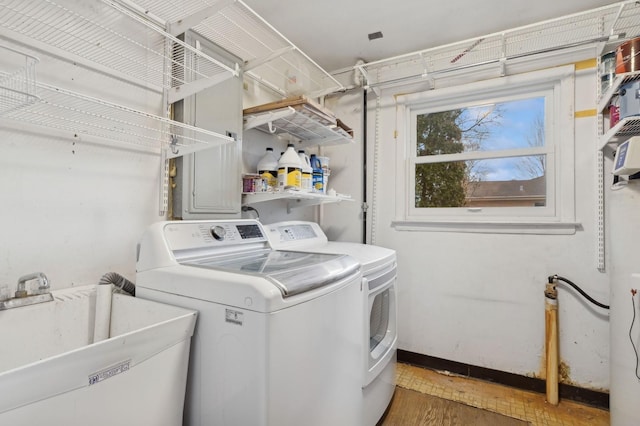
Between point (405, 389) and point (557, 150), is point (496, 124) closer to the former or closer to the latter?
point (557, 150)

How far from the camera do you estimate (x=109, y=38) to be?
1.33 metres

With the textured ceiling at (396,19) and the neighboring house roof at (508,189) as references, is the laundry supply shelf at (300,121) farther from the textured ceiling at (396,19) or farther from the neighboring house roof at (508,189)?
the neighboring house roof at (508,189)

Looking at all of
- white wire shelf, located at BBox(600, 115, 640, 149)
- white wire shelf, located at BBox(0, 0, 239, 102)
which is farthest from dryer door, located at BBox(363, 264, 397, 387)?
white wire shelf, located at BBox(600, 115, 640, 149)

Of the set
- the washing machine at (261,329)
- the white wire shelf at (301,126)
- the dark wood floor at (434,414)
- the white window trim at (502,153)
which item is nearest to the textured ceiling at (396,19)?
the white window trim at (502,153)

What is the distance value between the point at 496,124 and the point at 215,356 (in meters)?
2.40

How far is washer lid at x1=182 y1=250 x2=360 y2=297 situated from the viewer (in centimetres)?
101

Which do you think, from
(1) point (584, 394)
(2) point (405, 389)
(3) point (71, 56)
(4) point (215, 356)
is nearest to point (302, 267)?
(4) point (215, 356)

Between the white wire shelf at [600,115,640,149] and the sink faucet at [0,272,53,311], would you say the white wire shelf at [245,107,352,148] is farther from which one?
the white wire shelf at [600,115,640,149]

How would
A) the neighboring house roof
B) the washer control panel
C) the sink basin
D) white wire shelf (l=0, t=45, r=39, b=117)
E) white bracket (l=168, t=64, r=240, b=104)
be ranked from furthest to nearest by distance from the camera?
the neighboring house roof, white bracket (l=168, t=64, r=240, b=104), the washer control panel, white wire shelf (l=0, t=45, r=39, b=117), the sink basin

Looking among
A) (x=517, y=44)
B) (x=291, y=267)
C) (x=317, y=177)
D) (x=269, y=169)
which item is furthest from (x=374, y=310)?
(x=517, y=44)

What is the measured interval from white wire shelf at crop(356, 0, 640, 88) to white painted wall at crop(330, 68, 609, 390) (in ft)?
0.71

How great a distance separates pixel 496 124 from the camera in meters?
2.34

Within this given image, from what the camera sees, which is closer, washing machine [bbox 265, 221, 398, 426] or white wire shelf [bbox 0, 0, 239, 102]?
white wire shelf [bbox 0, 0, 239, 102]

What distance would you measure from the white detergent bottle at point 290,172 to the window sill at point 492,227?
103 centimetres
